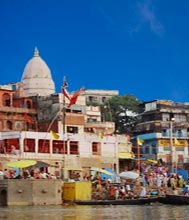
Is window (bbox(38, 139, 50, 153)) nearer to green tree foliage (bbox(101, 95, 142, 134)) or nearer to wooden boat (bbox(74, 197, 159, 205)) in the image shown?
wooden boat (bbox(74, 197, 159, 205))

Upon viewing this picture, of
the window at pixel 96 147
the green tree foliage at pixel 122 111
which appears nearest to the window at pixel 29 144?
the window at pixel 96 147

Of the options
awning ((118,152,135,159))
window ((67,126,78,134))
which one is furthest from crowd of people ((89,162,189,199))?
window ((67,126,78,134))

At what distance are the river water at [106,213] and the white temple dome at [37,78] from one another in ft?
127

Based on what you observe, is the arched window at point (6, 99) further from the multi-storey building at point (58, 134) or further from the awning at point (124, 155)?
the awning at point (124, 155)

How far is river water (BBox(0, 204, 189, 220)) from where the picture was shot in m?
28.1

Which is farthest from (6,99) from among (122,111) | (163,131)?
(122,111)

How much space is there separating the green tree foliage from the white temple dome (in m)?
11.0

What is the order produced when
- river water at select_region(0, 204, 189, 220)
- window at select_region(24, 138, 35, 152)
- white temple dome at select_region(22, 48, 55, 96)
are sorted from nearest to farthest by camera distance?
river water at select_region(0, 204, 189, 220), window at select_region(24, 138, 35, 152), white temple dome at select_region(22, 48, 55, 96)

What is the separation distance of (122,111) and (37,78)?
1583 centimetres

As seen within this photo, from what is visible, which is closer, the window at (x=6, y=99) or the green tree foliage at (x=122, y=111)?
the window at (x=6, y=99)

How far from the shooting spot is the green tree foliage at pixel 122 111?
83.7 m

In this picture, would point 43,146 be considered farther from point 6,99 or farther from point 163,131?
point 163,131

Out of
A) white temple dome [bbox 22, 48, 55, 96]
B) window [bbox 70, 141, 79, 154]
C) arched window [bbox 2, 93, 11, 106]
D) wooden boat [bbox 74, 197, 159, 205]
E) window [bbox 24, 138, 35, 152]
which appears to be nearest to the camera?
wooden boat [bbox 74, 197, 159, 205]

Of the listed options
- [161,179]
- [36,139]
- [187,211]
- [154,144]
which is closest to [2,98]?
[36,139]
